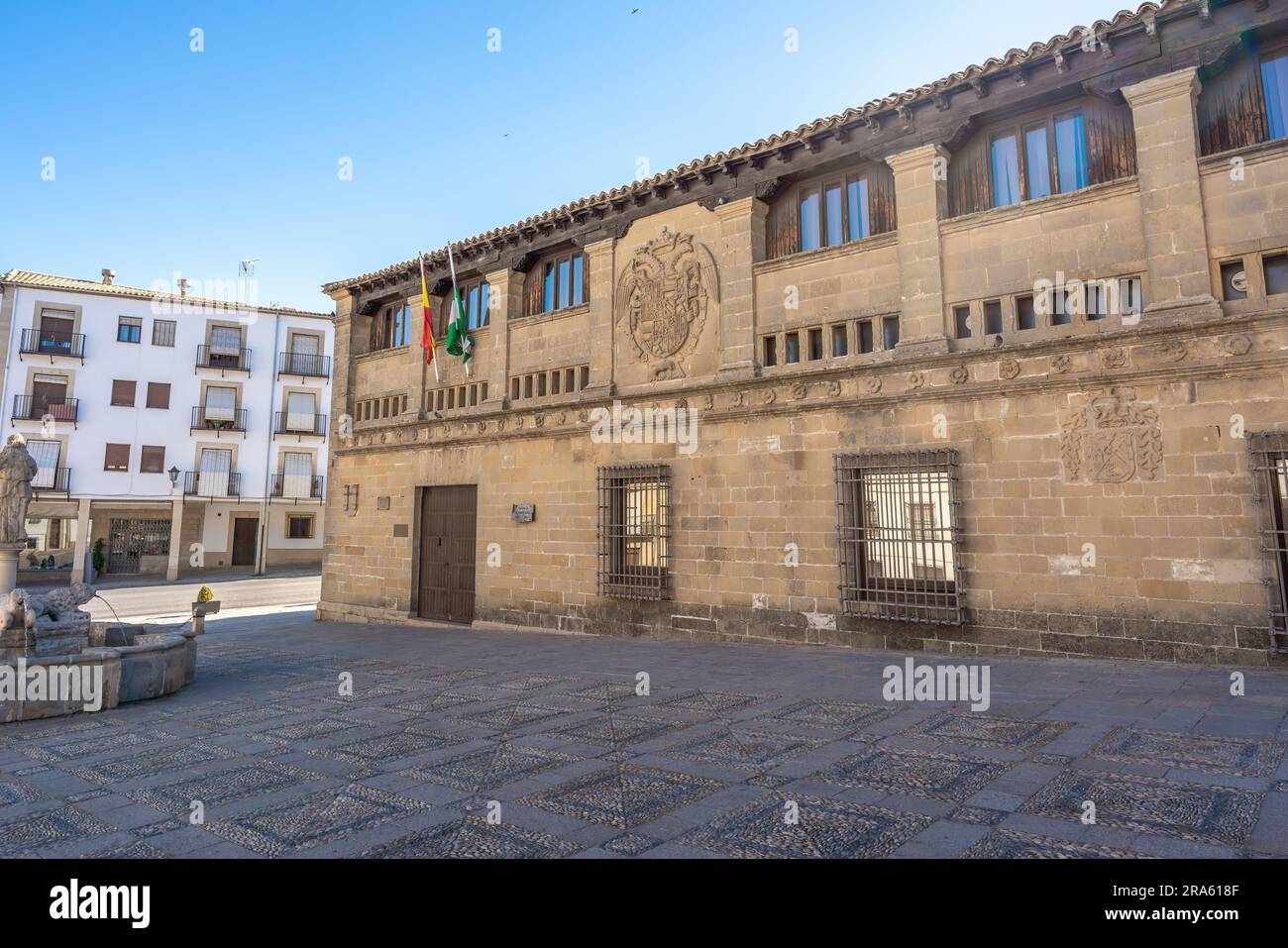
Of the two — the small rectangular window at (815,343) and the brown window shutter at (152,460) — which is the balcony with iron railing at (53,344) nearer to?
the brown window shutter at (152,460)

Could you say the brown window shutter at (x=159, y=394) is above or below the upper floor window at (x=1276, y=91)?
above

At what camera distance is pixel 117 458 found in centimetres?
3094

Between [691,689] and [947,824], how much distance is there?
404cm

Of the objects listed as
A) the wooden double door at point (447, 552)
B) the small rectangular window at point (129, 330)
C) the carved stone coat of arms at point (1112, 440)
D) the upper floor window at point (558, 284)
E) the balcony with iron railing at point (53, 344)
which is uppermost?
the small rectangular window at point (129, 330)

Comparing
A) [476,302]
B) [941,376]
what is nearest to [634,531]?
[941,376]

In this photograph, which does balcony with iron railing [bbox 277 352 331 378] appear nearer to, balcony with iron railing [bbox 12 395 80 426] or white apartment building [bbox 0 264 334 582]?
white apartment building [bbox 0 264 334 582]

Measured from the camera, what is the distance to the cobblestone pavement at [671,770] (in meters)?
3.39

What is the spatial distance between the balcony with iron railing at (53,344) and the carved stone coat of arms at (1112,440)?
36.9 metres

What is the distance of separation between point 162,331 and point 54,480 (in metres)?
7.75

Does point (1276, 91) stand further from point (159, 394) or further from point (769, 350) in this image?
point (159, 394)

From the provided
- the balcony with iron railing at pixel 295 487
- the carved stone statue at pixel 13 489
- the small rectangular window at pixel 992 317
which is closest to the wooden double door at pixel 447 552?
the carved stone statue at pixel 13 489

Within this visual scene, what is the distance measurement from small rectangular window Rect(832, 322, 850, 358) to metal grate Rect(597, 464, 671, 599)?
3.36 metres

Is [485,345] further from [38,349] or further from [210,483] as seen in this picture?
[38,349]
